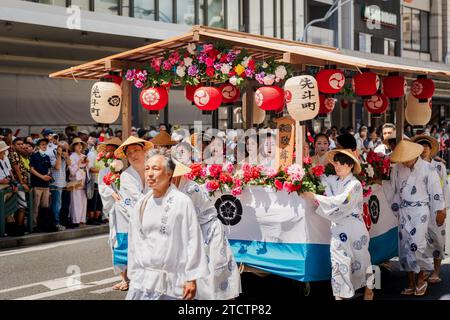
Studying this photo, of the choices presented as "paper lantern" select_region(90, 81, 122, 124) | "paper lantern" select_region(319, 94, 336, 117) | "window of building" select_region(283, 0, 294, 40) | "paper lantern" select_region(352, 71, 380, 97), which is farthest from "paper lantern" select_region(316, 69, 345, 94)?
"window of building" select_region(283, 0, 294, 40)

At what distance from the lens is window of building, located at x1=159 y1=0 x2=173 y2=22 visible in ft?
87.5

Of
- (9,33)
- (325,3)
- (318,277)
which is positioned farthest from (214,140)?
(325,3)

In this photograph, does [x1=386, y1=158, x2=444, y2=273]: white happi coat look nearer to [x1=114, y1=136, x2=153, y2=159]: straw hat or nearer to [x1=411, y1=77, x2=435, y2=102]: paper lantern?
[x1=411, y1=77, x2=435, y2=102]: paper lantern

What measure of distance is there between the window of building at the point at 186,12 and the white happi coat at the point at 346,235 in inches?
850

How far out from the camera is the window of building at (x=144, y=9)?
83.3ft

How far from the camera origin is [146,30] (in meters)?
20.9

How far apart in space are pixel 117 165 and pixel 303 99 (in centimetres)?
280

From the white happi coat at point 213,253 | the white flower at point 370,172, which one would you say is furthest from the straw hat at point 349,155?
the white happi coat at point 213,253

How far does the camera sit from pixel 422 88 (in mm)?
9609

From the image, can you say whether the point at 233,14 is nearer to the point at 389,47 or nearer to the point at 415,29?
the point at 389,47

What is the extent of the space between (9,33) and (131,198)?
1278cm

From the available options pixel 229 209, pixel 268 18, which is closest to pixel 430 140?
pixel 229 209

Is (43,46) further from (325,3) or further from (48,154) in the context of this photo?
(325,3)

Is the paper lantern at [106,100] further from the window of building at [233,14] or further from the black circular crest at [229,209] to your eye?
the window of building at [233,14]
